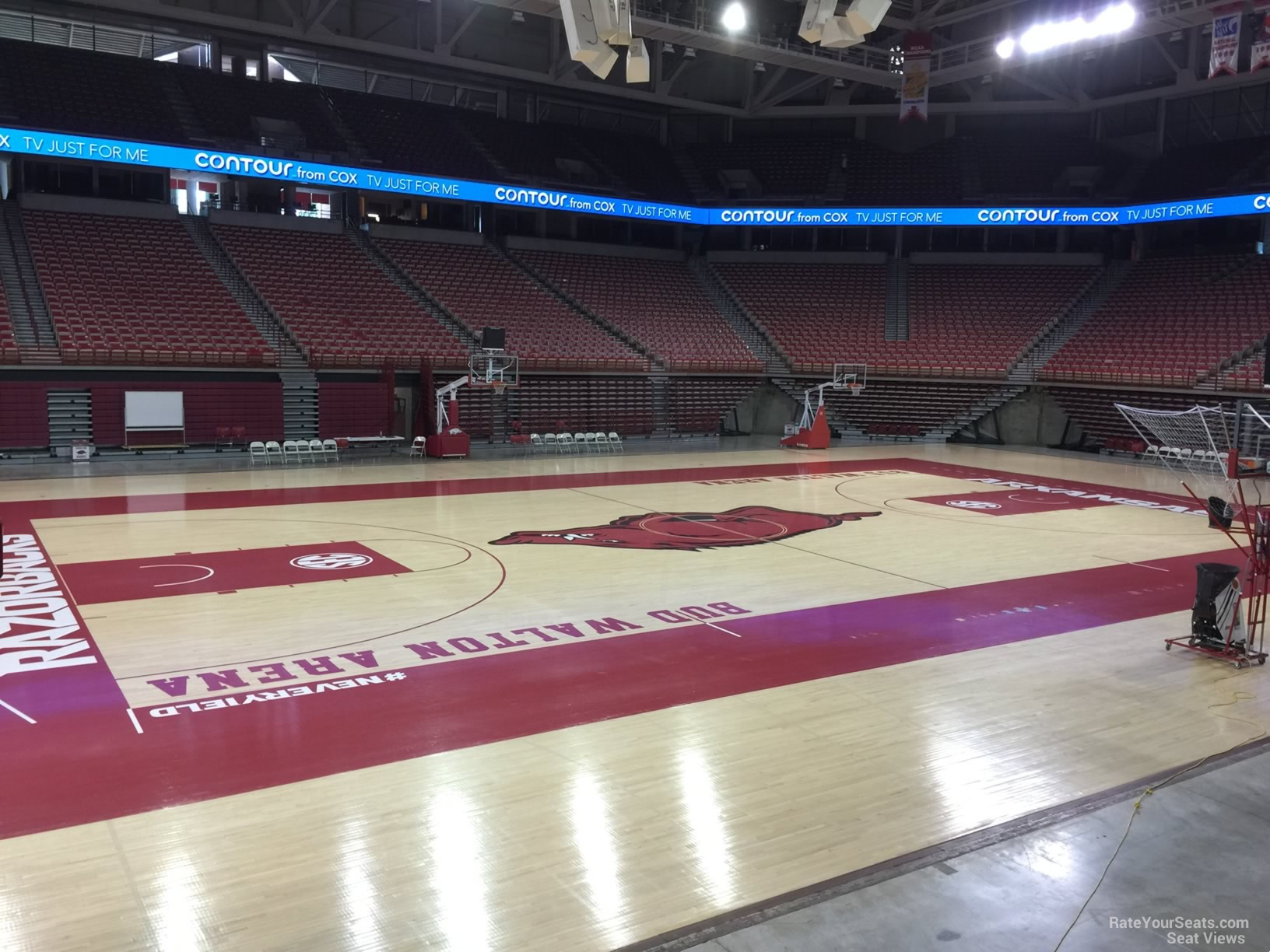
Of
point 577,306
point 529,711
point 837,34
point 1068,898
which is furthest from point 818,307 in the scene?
point 1068,898

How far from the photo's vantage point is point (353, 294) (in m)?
27.1

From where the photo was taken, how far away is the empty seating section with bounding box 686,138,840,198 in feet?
117

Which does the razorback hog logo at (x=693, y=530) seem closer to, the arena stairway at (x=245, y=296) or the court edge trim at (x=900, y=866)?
the court edge trim at (x=900, y=866)

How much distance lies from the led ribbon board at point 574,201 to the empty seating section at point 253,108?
1364 millimetres

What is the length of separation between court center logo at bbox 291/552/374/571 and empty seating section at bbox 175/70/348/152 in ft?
66.5

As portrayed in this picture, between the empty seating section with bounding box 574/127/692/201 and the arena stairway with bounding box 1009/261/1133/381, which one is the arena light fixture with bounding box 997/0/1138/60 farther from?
the empty seating section with bounding box 574/127/692/201

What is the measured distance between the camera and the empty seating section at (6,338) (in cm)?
2014

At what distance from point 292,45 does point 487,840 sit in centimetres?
3158

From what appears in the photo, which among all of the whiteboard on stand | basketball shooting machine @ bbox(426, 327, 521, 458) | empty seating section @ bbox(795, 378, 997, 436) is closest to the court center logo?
basketball shooting machine @ bbox(426, 327, 521, 458)

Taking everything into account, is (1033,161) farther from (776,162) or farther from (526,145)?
(526,145)

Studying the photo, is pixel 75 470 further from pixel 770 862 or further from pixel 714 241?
pixel 714 241

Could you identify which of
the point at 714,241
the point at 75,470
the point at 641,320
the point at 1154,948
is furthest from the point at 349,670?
the point at 714,241

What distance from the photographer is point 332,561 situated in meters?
12.2

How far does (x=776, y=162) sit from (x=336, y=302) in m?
18.0
